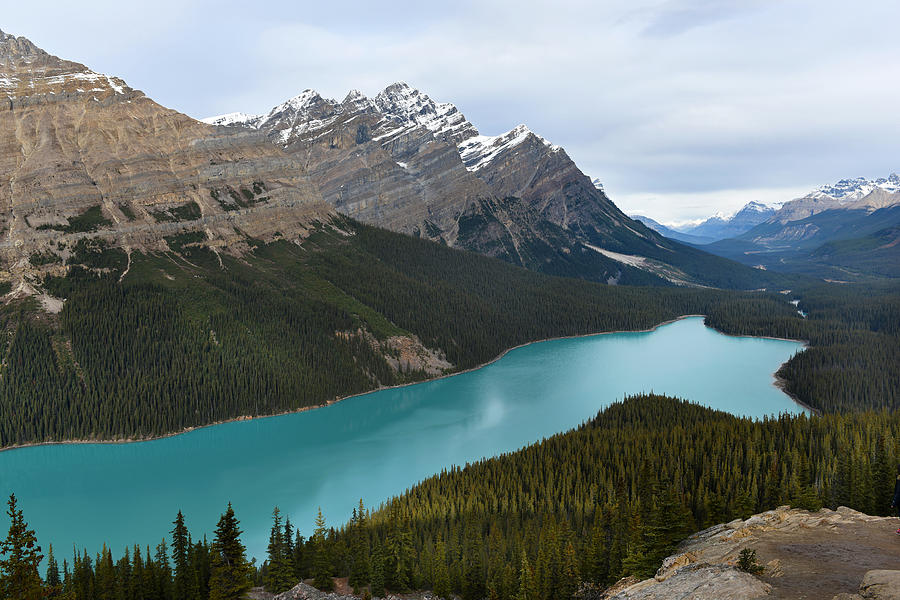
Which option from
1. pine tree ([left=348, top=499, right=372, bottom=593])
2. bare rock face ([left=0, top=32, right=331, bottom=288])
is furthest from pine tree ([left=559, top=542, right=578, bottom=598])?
bare rock face ([left=0, top=32, right=331, bottom=288])

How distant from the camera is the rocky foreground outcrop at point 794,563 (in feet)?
81.9

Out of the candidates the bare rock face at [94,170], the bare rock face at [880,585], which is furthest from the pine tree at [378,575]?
the bare rock face at [94,170]

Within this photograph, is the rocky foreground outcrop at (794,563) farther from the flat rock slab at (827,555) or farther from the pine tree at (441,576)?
the pine tree at (441,576)

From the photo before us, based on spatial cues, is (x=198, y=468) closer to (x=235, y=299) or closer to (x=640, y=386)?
(x=235, y=299)

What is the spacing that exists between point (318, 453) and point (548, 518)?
174 ft

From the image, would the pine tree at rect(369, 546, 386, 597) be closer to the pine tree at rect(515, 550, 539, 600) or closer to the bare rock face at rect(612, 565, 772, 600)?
the pine tree at rect(515, 550, 539, 600)

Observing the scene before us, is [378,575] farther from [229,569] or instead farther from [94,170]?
[94,170]

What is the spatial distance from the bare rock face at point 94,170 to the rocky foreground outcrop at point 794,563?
148 m

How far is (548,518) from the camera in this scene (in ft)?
192

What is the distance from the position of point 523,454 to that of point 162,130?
551 ft

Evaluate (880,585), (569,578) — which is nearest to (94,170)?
(569,578)

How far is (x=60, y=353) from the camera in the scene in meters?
115

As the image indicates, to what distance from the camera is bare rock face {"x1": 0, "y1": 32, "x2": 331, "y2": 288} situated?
150 metres

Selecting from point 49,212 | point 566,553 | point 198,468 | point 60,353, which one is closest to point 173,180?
point 49,212
